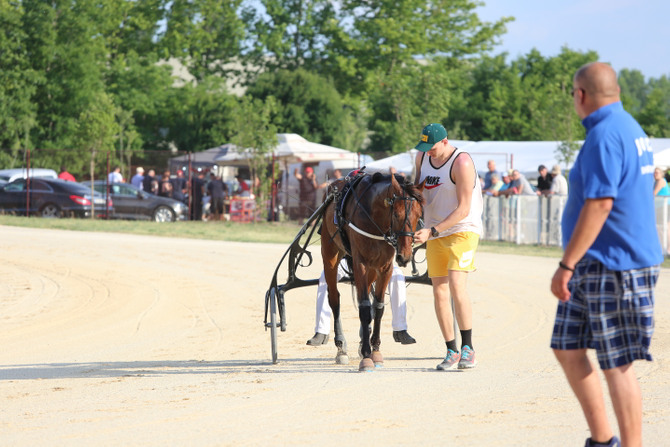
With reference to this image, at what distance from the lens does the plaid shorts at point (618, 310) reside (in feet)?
15.1

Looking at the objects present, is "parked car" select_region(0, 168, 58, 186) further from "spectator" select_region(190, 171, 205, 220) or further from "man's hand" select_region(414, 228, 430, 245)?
"man's hand" select_region(414, 228, 430, 245)

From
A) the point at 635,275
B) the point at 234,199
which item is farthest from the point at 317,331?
the point at 234,199

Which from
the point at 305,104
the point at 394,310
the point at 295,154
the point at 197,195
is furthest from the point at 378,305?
the point at 305,104

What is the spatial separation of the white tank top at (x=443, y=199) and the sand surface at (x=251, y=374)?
119 centimetres

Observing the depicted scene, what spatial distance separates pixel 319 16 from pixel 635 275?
5731 cm

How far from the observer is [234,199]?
31.8m

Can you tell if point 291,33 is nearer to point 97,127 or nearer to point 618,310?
point 97,127

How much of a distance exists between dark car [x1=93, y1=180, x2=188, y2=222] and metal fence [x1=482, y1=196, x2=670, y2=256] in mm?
10709

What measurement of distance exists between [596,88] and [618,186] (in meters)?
0.48

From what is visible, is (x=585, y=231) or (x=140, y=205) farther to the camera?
(x=140, y=205)

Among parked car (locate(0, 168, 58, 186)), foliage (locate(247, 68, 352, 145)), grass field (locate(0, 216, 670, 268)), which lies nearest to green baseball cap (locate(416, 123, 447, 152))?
grass field (locate(0, 216, 670, 268))

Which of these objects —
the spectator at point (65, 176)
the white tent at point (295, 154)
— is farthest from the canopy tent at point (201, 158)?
the spectator at point (65, 176)

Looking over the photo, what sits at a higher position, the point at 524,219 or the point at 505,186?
the point at 505,186

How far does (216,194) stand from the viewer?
1234 inches
